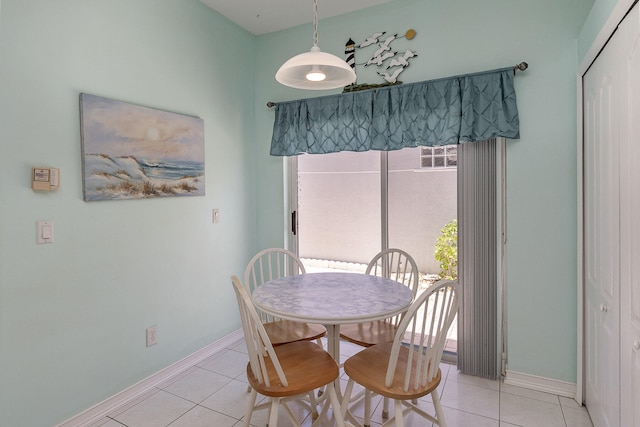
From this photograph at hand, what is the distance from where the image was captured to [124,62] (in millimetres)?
2205

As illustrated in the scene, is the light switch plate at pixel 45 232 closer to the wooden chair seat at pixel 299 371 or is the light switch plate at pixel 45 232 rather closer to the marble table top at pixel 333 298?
the marble table top at pixel 333 298

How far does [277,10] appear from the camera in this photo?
9.37 ft

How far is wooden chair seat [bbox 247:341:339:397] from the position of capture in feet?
5.02

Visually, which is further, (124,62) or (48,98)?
(124,62)

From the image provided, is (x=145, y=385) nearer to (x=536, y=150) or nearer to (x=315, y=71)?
(x=315, y=71)

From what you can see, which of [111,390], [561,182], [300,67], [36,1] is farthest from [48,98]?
[561,182]

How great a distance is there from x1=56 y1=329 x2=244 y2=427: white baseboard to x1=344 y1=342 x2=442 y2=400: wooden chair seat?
1.47 m

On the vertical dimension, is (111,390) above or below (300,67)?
below

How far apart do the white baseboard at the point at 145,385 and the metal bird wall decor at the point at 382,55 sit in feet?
7.75

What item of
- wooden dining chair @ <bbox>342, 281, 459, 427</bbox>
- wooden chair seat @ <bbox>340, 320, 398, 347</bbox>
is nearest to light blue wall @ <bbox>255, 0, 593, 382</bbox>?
wooden chair seat @ <bbox>340, 320, 398, 347</bbox>

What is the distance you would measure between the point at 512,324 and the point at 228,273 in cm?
223

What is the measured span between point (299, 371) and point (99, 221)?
57.1 inches

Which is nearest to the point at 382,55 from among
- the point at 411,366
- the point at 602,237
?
the point at 602,237

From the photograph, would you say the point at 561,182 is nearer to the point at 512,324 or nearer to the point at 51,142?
the point at 512,324
